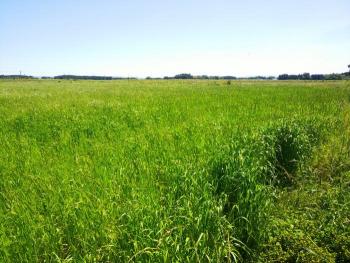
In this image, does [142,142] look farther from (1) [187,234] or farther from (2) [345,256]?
(2) [345,256]

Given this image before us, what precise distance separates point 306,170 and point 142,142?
321 cm

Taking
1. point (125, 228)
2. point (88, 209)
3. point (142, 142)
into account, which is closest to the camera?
point (125, 228)

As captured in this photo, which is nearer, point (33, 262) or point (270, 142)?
point (33, 262)

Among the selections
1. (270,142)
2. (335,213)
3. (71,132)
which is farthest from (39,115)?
(335,213)

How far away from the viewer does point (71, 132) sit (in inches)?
314

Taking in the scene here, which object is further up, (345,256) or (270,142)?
(270,142)

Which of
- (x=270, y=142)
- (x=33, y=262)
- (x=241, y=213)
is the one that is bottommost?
(x=33, y=262)

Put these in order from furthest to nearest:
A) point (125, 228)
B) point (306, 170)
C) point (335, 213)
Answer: point (306, 170), point (335, 213), point (125, 228)

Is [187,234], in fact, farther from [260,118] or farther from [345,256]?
[260,118]

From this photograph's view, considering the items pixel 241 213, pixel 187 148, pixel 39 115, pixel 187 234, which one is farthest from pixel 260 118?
pixel 39 115

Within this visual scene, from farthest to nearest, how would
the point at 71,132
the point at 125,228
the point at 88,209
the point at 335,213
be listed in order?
the point at 71,132 → the point at 335,213 → the point at 88,209 → the point at 125,228

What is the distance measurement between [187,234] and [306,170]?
3289mm

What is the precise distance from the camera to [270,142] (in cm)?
563

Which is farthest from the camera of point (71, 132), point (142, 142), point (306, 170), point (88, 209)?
point (71, 132)
